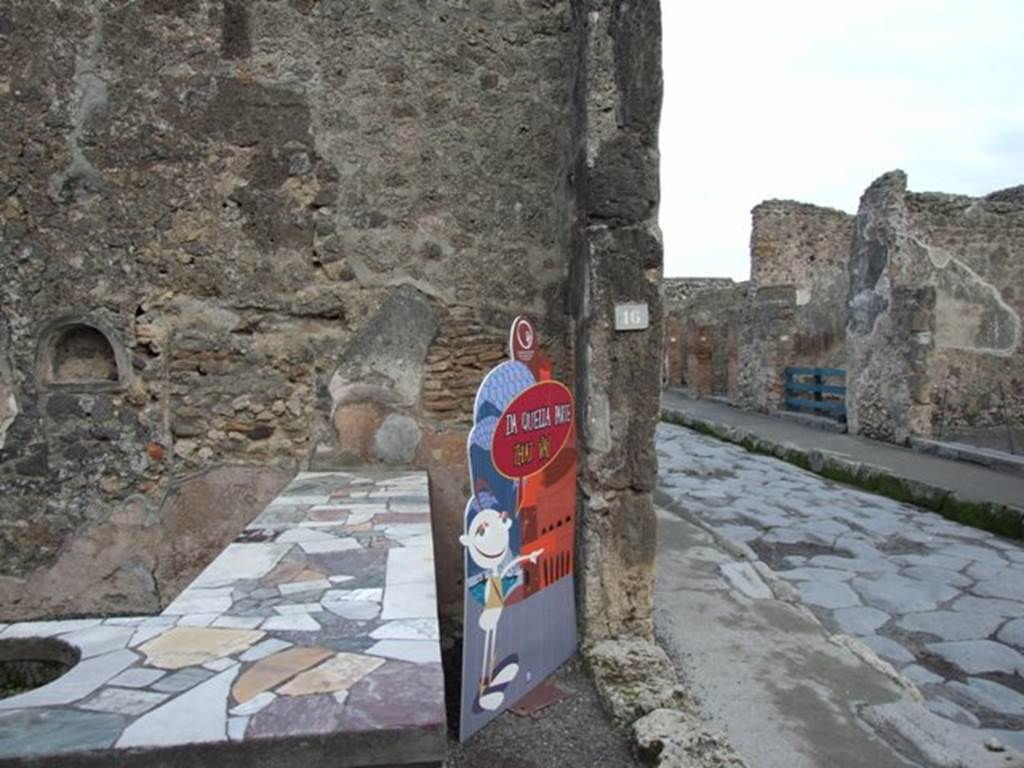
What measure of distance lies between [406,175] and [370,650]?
2.51 meters

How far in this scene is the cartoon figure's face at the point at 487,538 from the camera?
8.05 feet

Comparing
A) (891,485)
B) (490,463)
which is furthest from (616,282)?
(891,485)

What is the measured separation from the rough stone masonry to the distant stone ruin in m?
7.06

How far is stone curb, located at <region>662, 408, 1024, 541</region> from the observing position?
5883 millimetres

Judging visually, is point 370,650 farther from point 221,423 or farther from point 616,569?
point 221,423

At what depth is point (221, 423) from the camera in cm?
355

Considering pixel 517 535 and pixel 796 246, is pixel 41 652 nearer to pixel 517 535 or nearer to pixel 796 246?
pixel 517 535

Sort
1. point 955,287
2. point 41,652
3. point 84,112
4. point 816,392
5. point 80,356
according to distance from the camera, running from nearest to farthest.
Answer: point 41,652 < point 84,112 < point 80,356 < point 955,287 < point 816,392

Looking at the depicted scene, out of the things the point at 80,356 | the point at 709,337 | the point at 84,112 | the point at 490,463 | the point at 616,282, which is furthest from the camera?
the point at 709,337

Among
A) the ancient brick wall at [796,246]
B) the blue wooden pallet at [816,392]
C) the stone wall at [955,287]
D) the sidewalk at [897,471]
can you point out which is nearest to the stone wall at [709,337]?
the ancient brick wall at [796,246]

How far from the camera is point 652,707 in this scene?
8.50 ft

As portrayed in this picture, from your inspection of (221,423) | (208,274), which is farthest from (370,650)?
(208,274)

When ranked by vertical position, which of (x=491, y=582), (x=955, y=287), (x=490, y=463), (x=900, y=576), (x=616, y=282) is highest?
(x=955, y=287)

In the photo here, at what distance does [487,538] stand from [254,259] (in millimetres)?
1864
